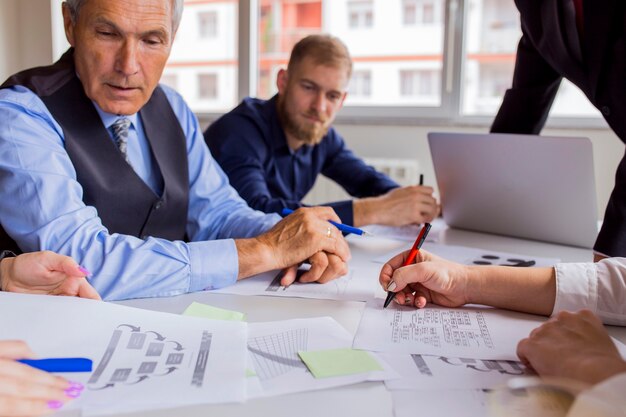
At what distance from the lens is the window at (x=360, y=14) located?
3.69m

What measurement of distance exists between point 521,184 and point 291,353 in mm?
980

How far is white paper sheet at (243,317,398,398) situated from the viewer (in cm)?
65

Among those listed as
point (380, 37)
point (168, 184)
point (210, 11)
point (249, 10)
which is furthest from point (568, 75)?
point (210, 11)

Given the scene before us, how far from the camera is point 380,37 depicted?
145 inches

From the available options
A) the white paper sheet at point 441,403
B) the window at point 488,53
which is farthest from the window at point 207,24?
the white paper sheet at point 441,403

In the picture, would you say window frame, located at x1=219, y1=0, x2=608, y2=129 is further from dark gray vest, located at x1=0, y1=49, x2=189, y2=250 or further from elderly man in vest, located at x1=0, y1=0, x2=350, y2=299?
dark gray vest, located at x1=0, y1=49, x2=189, y2=250

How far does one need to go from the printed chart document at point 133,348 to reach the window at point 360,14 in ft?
10.5

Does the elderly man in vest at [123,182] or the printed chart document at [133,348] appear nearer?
the printed chart document at [133,348]

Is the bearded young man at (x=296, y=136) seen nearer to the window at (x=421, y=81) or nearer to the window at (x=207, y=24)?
the window at (x=421, y=81)

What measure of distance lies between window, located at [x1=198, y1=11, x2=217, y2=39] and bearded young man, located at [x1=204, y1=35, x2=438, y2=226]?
207 cm

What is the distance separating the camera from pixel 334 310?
94 cm

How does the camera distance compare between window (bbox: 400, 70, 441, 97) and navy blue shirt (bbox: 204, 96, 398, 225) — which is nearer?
navy blue shirt (bbox: 204, 96, 398, 225)

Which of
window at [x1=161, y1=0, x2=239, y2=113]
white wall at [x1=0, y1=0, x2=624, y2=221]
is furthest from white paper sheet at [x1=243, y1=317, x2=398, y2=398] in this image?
window at [x1=161, y1=0, x2=239, y2=113]

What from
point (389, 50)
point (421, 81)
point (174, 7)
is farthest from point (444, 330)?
point (389, 50)
